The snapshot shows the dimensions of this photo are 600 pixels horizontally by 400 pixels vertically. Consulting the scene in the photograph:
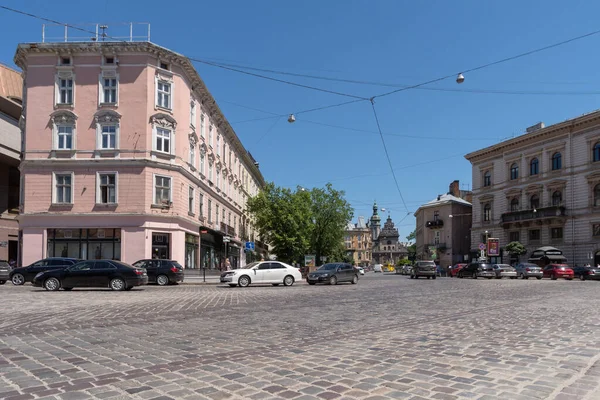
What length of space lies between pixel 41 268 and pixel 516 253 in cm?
5102

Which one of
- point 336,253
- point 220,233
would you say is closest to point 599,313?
point 220,233

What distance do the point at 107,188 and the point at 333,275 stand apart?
54.0ft

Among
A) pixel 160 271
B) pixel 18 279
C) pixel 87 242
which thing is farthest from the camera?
pixel 87 242

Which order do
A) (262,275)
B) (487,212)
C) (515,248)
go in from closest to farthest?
(262,275) → (515,248) → (487,212)

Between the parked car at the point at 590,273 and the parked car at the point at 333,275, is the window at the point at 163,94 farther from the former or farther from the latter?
the parked car at the point at 590,273

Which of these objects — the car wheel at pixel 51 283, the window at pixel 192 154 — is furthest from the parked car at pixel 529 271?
the car wheel at pixel 51 283

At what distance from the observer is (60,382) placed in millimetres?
5555

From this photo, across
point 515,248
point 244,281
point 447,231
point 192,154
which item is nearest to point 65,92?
point 192,154

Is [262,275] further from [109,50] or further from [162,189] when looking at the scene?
[109,50]

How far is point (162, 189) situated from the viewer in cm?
3481

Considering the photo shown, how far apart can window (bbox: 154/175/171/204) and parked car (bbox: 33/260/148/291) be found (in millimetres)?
12464

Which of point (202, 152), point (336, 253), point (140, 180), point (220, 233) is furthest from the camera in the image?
point (336, 253)

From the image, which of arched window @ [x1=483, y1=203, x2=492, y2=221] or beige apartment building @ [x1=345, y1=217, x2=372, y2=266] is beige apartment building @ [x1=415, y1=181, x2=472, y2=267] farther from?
beige apartment building @ [x1=345, y1=217, x2=372, y2=266]

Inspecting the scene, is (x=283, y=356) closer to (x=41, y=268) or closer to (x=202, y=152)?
(x=41, y=268)
